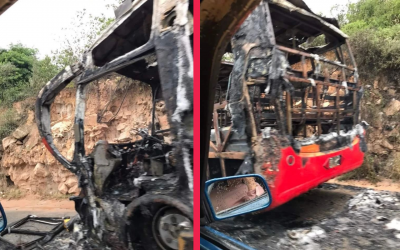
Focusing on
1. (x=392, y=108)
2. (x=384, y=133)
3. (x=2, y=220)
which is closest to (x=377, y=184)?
(x=384, y=133)

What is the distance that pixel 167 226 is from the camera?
0.76m

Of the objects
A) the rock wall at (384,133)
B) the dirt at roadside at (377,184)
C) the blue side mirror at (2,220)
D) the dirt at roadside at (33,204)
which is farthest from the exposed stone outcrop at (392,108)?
the blue side mirror at (2,220)

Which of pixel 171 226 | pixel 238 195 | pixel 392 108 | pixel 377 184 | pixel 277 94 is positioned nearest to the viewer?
pixel 171 226

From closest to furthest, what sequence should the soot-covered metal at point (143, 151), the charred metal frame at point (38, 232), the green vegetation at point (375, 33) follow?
the soot-covered metal at point (143, 151), the charred metal frame at point (38, 232), the green vegetation at point (375, 33)

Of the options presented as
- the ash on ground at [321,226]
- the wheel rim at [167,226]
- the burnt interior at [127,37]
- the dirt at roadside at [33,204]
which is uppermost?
the burnt interior at [127,37]

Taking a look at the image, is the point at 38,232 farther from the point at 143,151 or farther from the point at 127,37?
the point at 127,37

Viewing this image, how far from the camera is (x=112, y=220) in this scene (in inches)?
33.5

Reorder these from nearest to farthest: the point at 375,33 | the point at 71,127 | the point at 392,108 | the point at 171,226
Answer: the point at 171,226 → the point at 71,127 → the point at 375,33 → the point at 392,108

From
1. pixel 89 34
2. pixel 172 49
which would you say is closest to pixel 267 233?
pixel 172 49

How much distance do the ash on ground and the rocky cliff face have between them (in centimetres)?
64

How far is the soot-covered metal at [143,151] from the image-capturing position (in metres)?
0.73

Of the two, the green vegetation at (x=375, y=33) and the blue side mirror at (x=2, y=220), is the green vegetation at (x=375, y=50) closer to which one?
the green vegetation at (x=375, y=33)

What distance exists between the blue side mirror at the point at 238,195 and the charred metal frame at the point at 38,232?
0.60 meters

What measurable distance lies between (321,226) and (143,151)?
0.91 metres
